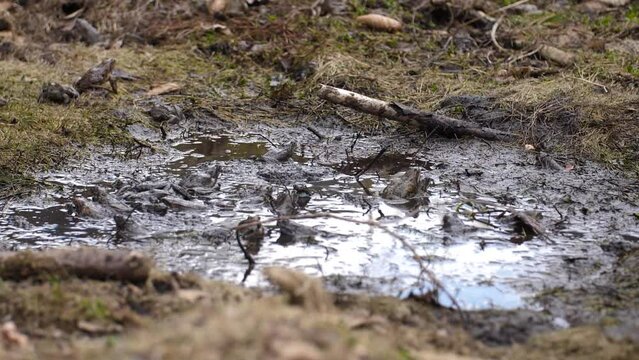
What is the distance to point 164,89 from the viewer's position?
25.6 feet

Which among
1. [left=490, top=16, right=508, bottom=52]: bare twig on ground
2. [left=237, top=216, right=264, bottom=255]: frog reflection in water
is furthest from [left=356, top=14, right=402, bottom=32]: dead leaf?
[left=237, top=216, right=264, bottom=255]: frog reflection in water

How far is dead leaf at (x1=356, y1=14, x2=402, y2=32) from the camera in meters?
9.29

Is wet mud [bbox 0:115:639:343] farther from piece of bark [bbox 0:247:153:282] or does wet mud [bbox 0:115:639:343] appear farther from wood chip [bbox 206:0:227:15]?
wood chip [bbox 206:0:227:15]

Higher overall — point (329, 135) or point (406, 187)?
point (406, 187)

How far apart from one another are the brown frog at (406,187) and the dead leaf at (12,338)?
2820mm

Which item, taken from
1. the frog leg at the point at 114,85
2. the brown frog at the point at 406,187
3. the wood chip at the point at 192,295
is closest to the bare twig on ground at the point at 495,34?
the brown frog at the point at 406,187

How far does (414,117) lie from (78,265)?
139 inches

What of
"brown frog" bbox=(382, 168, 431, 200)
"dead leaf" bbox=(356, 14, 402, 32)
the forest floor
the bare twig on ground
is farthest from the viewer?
"dead leaf" bbox=(356, 14, 402, 32)

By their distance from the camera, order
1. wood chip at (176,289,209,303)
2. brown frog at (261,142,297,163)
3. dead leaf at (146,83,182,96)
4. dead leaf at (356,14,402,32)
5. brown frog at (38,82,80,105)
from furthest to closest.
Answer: dead leaf at (356,14,402,32)
dead leaf at (146,83,182,96)
brown frog at (38,82,80,105)
brown frog at (261,142,297,163)
wood chip at (176,289,209,303)

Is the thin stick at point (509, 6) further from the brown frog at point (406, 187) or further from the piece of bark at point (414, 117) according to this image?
the brown frog at point (406, 187)

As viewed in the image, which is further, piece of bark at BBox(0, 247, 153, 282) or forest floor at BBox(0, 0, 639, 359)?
piece of bark at BBox(0, 247, 153, 282)

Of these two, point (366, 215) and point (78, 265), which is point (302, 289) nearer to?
point (78, 265)

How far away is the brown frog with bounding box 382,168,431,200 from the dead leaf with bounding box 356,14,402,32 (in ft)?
13.3

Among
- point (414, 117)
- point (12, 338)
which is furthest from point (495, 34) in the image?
point (12, 338)
